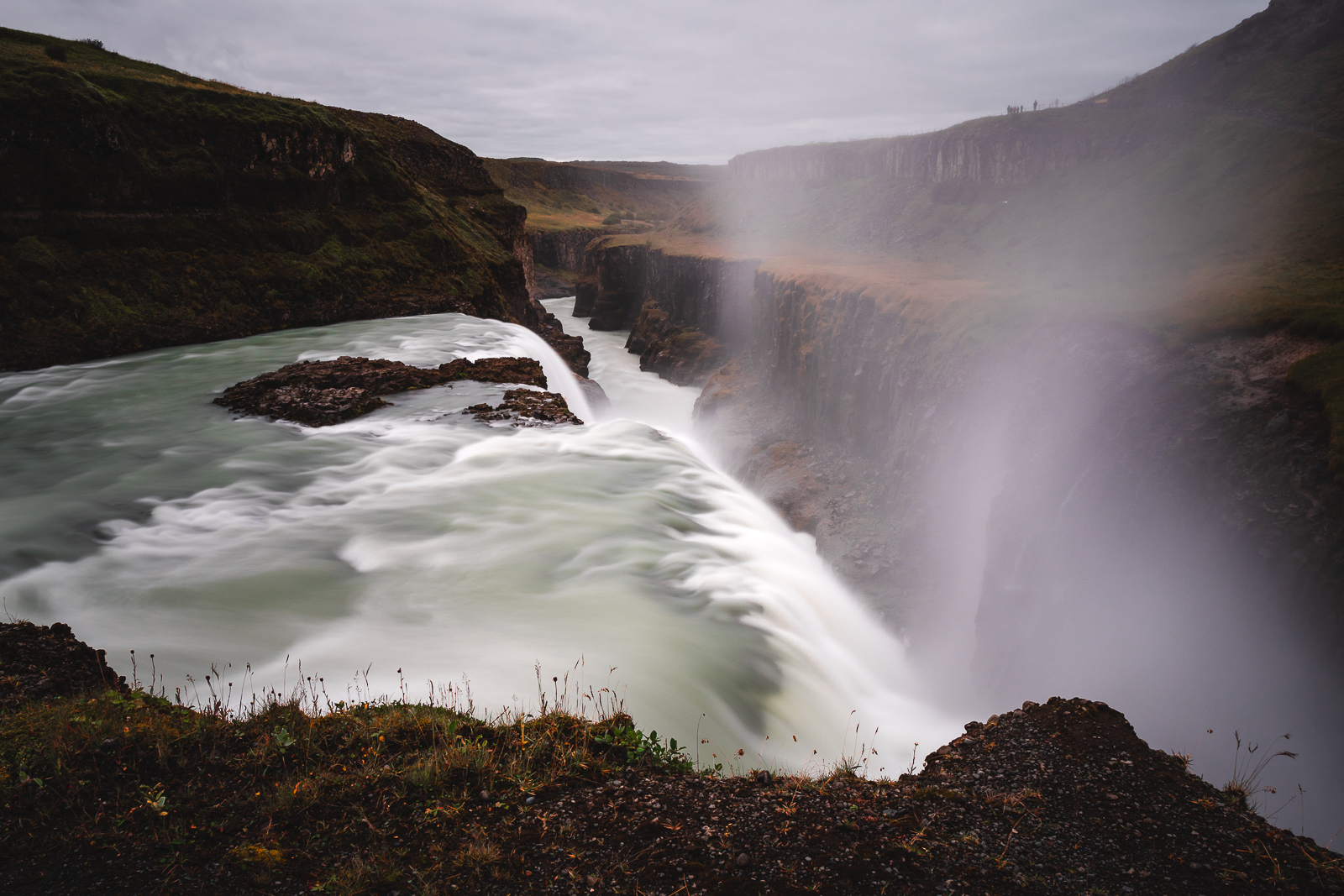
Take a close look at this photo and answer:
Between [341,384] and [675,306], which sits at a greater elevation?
[675,306]

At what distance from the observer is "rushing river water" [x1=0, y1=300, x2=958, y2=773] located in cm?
671

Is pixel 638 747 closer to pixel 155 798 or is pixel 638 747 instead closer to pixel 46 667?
pixel 155 798

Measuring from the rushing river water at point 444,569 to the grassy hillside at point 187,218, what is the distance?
7.05 meters

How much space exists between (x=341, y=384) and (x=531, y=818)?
15.1 meters

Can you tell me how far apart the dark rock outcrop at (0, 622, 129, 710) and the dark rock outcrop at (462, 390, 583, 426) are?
991 cm

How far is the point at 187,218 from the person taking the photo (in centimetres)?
2461

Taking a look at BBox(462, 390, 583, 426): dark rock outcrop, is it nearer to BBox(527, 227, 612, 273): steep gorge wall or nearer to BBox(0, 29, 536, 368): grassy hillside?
BBox(0, 29, 536, 368): grassy hillside

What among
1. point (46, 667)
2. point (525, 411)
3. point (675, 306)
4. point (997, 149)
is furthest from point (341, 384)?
point (997, 149)

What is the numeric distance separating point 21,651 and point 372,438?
8756mm

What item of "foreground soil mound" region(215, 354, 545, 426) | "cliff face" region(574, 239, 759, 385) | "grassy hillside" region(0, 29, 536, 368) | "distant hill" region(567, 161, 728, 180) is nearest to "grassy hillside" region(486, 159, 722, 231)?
"distant hill" region(567, 161, 728, 180)

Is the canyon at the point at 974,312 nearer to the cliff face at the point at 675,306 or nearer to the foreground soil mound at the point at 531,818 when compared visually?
the cliff face at the point at 675,306

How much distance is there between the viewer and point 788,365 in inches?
1035

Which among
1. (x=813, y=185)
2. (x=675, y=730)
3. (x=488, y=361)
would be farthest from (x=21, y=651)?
(x=813, y=185)

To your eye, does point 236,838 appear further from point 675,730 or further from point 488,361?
point 488,361
